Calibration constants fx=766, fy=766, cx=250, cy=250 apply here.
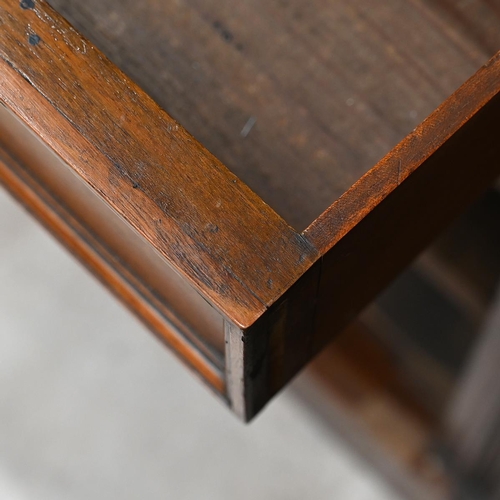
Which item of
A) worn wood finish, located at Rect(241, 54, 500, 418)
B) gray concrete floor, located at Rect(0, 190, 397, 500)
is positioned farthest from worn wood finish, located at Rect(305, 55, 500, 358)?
gray concrete floor, located at Rect(0, 190, 397, 500)

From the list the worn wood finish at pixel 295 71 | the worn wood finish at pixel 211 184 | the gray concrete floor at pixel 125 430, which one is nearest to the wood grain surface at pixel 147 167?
the worn wood finish at pixel 211 184

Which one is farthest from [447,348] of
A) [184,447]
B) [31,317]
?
[31,317]

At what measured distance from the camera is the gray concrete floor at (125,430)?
1316 millimetres

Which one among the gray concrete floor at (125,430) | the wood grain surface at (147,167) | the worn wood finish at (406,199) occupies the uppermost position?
the worn wood finish at (406,199)

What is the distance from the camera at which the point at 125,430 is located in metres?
1.34

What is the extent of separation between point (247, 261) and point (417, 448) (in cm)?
88

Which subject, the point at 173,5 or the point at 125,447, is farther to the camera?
the point at 125,447

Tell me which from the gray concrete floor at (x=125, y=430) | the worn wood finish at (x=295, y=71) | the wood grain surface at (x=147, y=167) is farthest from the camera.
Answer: the gray concrete floor at (x=125, y=430)

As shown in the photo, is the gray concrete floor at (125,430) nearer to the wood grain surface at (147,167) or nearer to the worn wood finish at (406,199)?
the worn wood finish at (406,199)

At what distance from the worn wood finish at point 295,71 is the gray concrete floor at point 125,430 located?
32.1 inches

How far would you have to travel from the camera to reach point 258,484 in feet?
4.36

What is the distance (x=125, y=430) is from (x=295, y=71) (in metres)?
0.94

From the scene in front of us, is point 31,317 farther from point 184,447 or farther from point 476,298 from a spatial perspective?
point 476,298

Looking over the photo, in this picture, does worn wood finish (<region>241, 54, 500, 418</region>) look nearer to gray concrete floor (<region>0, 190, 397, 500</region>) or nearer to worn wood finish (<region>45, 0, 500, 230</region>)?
worn wood finish (<region>45, 0, 500, 230</region>)
